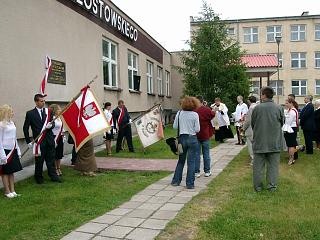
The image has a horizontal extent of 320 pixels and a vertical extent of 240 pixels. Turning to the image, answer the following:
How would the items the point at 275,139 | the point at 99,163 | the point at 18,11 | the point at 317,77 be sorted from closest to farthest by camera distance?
1. the point at 275,139
2. the point at 18,11
3. the point at 99,163
4. the point at 317,77

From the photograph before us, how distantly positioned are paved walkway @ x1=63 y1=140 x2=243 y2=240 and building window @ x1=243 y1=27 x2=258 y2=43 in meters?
41.2

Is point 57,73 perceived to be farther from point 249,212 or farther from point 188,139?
point 249,212

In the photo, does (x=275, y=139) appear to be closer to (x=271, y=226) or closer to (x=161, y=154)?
(x=271, y=226)

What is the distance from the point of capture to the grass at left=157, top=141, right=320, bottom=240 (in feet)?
16.9

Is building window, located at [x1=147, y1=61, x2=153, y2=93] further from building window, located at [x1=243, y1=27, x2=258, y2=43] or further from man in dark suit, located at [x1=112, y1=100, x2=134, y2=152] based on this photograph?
building window, located at [x1=243, y1=27, x2=258, y2=43]

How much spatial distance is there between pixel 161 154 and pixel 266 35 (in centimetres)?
3801

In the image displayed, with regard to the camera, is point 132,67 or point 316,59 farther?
point 316,59

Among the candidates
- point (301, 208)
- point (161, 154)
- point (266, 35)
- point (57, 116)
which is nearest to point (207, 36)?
point (161, 154)

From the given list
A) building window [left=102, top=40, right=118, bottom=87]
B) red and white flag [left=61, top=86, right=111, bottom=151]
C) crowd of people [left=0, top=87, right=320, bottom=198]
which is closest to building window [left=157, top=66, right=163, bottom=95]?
building window [left=102, top=40, right=118, bottom=87]

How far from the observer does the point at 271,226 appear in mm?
5406

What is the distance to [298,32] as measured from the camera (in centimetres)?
4672

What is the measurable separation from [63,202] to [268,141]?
3.71m

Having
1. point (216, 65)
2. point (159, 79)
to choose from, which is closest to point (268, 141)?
point (216, 65)

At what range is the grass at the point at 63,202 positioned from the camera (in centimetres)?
553
